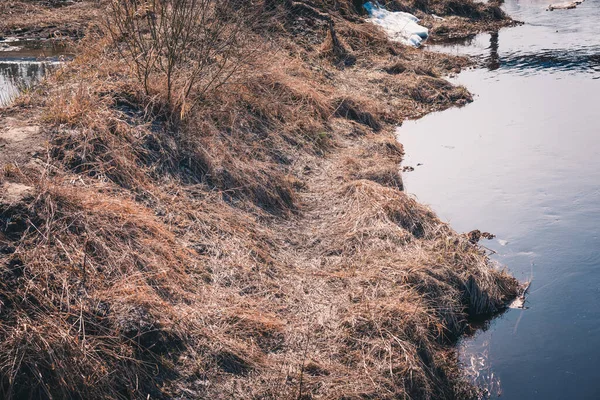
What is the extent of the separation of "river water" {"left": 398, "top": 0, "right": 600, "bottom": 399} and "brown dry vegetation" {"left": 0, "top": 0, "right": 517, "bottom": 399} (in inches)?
16.9

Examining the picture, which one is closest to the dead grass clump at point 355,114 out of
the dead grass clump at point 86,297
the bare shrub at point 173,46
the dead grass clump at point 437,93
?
the dead grass clump at point 437,93

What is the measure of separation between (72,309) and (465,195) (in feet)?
18.1

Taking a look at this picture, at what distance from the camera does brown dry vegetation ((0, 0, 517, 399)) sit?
4164 millimetres

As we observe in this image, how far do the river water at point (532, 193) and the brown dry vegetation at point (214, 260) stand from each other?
429mm

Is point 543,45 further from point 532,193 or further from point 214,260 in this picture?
point 214,260

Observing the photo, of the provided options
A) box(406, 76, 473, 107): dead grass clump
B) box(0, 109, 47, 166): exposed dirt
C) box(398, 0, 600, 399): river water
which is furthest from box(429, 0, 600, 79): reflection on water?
box(0, 109, 47, 166): exposed dirt

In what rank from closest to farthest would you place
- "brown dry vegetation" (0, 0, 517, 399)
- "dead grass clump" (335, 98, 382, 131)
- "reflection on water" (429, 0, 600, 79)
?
"brown dry vegetation" (0, 0, 517, 399)
"dead grass clump" (335, 98, 382, 131)
"reflection on water" (429, 0, 600, 79)

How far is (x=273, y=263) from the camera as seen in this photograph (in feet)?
18.9

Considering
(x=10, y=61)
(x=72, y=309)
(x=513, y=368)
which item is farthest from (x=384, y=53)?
(x=72, y=309)

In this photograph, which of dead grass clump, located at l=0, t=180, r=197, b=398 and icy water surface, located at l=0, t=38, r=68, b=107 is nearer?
Result: dead grass clump, located at l=0, t=180, r=197, b=398

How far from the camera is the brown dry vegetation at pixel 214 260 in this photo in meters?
4.16

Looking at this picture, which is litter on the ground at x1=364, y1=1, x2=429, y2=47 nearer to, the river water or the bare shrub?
the river water

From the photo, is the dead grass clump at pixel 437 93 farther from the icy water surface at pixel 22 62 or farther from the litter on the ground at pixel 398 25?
the icy water surface at pixel 22 62

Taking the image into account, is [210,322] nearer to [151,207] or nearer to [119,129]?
[151,207]
